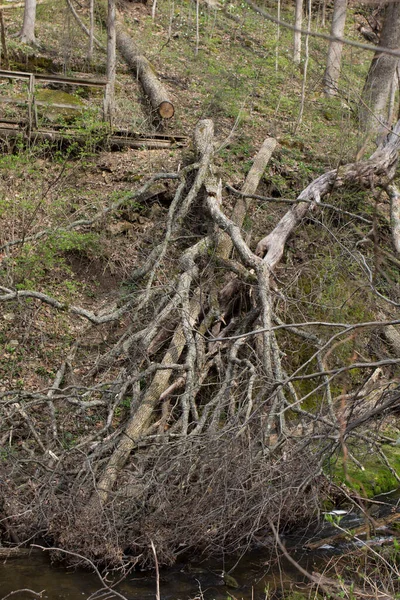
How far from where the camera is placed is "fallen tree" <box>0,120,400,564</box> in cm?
608

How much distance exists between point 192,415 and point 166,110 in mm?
8310

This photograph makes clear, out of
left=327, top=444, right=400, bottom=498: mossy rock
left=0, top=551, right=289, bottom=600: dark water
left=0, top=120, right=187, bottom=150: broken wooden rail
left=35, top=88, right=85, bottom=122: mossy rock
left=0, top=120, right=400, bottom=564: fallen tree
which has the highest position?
left=35, top=88, right=85, bottom=122: mossy rock

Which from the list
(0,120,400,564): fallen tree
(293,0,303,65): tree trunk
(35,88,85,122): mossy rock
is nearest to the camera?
(0,120,400,564): fallen tree

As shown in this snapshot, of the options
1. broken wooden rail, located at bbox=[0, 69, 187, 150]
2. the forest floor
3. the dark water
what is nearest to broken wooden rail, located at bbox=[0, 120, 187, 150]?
broken wooden rail, located at bbox=[0, 69, 187, 150]

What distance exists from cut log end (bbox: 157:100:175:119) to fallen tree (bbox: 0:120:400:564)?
282cm

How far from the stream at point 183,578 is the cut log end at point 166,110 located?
9.83 m

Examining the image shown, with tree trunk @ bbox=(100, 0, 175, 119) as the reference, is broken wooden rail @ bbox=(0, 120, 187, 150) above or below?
below

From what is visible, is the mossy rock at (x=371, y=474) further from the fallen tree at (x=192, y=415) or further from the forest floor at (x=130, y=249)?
the fallen tree at (x=192, y=415)

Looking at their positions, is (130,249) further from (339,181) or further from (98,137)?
(339,181)

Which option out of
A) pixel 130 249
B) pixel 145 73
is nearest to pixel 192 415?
pixel 130 249

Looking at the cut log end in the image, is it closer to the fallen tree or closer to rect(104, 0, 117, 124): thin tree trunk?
rect(104, 0, 117, 124): thin tree trunk

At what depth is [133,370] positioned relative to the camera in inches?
327

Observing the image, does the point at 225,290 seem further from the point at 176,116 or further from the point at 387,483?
the point at 176,116

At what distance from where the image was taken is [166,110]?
46.4 feet
